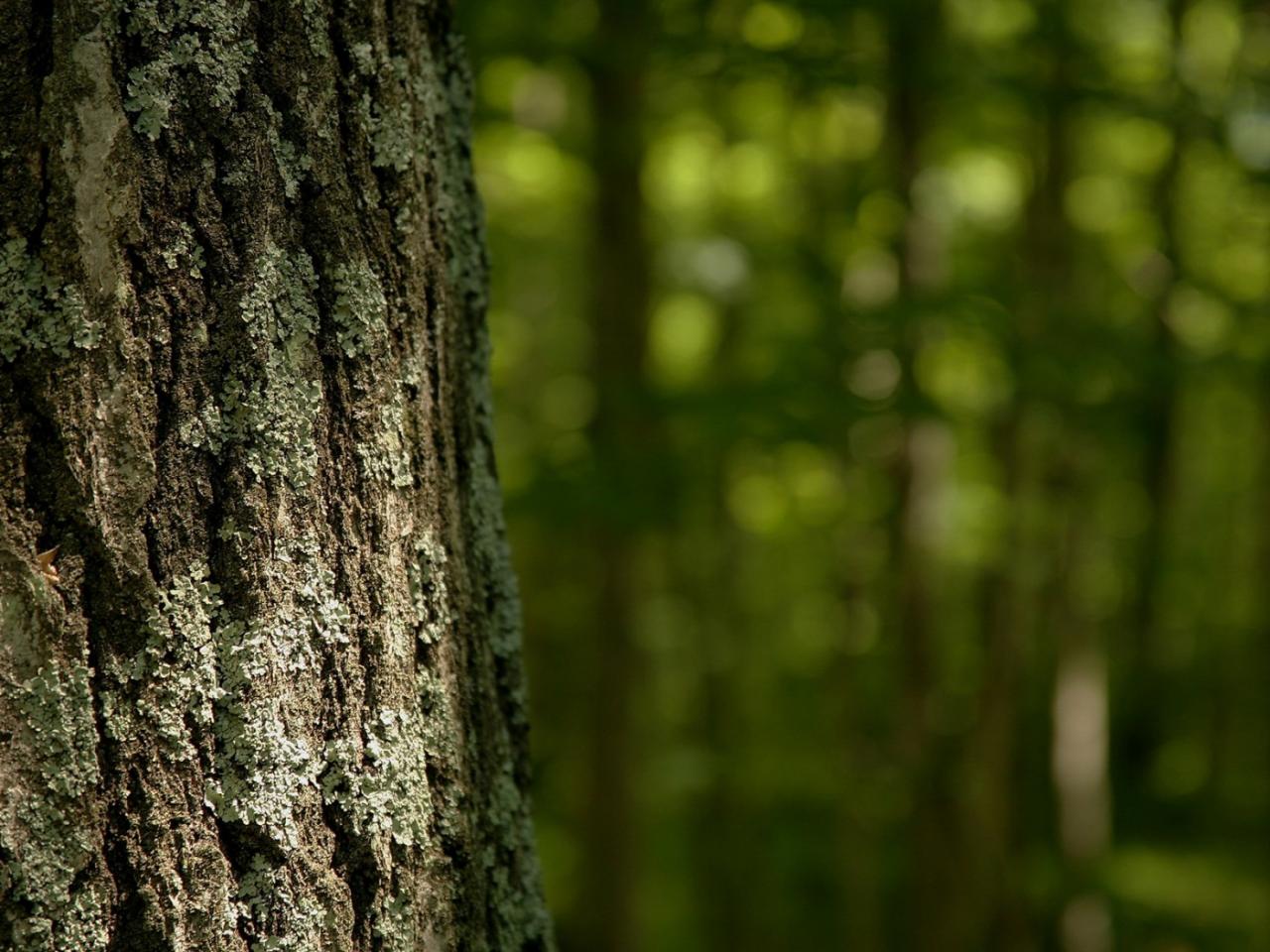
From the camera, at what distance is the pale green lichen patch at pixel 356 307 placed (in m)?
1.04

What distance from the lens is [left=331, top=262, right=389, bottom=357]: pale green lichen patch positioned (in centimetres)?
104

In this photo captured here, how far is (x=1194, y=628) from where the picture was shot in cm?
1672

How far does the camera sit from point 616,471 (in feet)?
14.1

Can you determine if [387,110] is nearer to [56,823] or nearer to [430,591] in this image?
[430,591]

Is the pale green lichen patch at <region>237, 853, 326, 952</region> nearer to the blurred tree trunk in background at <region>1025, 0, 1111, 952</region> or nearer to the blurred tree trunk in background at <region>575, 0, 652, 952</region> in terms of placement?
the blurred tree trunk in background at <region>575, 0, 652, 952</region>

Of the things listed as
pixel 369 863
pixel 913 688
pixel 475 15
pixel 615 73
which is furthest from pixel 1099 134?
pixel 369 863

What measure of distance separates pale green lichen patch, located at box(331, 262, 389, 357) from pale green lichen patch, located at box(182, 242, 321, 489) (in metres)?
0.02

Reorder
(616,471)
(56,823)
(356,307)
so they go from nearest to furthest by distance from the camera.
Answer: (56,823) → (356,307) → (616,471)

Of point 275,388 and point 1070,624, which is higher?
point 275,388

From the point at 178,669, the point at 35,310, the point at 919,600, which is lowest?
the point at 919,600

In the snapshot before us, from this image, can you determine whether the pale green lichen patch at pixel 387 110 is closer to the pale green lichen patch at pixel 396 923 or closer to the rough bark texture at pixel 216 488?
the rough bark texture at pixel 216 488

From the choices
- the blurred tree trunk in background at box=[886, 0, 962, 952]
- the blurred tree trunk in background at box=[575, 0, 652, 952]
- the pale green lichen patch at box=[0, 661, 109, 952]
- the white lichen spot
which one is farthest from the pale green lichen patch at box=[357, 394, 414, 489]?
the blurred tree trunk in background at box=[886, 0, 962, 952]

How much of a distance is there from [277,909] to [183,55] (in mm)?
726

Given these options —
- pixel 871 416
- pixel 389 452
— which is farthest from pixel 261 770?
pixel 871 416
